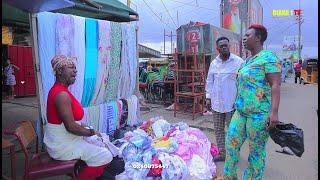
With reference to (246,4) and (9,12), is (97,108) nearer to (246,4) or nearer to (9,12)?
(9,12)

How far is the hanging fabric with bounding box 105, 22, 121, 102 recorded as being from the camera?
6137 millimetres

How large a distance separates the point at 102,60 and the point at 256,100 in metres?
2.94

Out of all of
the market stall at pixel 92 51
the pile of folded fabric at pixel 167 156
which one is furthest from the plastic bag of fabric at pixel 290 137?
the market stall at pixel 92 51

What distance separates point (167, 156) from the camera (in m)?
4.54

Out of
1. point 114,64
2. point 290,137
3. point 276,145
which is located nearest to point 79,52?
point 114,64

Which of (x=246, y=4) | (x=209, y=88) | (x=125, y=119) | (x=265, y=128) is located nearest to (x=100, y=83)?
(x=125, y=119)

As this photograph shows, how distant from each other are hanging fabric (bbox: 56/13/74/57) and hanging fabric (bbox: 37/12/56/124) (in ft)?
0.39

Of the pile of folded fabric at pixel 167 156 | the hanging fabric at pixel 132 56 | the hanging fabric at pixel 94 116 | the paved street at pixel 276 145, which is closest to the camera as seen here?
the pile of folded fabric at pixel 167 156

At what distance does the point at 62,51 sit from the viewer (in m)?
5.09

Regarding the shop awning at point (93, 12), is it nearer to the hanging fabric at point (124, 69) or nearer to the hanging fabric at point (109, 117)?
the hanging fabric at point (124, 69)

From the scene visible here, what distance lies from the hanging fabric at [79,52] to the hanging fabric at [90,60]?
11cm

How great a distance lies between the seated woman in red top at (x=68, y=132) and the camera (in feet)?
11.3

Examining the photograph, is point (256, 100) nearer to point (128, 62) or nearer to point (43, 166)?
point (43, 166)

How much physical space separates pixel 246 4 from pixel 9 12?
1345 centimetres
